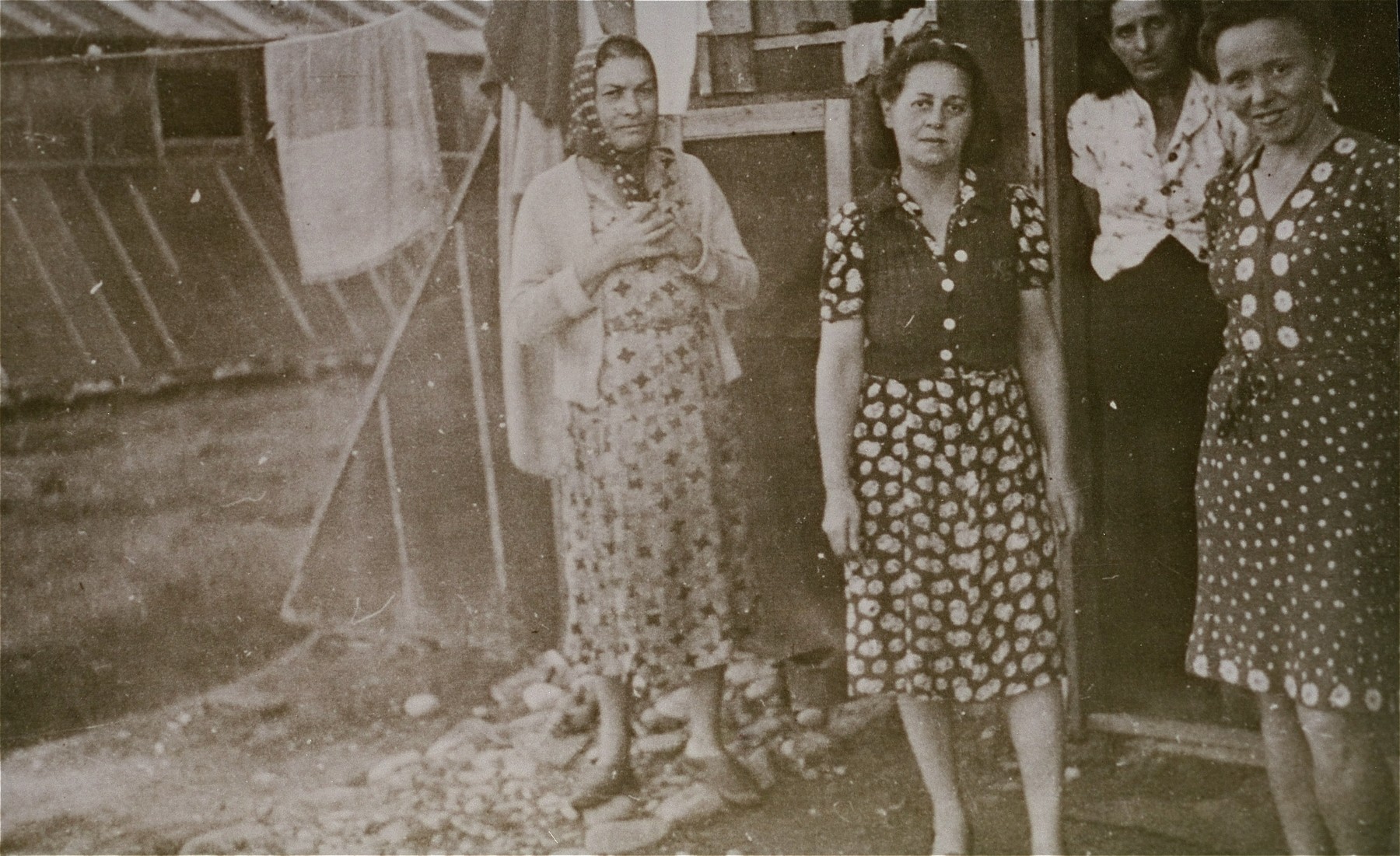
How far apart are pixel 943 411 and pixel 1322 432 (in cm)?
60

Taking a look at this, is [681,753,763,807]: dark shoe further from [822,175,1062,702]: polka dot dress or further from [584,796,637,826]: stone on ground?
[822,175,1062,702]: polka dot dress

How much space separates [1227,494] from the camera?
75.2 inches

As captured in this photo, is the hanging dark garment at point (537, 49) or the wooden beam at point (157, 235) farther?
the wooden beam at point (157, 235)

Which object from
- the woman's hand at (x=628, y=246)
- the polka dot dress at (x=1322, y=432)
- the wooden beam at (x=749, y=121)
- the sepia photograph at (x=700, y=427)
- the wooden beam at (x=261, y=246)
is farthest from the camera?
the wooden beam at (x=261, y=246)

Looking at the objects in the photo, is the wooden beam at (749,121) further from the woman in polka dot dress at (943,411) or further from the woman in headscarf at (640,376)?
the woman in polka dot dress at (943,411)

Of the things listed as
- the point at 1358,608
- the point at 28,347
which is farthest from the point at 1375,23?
the point at 28,347

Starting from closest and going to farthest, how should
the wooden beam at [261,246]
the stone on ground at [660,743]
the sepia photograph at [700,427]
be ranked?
1. the sepia photograph at [700,427]
2. the stone on ground at [660,743]
3. the wooden beam at [261,246]

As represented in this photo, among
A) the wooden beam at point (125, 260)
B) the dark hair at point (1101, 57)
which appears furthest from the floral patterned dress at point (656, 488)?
the wooden beam at point (125, 260)

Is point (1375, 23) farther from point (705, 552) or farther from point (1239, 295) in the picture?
point (705, 552)

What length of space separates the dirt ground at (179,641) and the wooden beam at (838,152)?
1222 mm

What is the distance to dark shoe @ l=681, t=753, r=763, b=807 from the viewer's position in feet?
7.90

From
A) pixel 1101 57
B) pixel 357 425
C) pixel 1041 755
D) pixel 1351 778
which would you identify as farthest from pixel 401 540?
pixel 1351 778

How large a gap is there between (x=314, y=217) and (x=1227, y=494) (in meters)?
2.05

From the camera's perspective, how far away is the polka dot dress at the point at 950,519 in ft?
6.54
